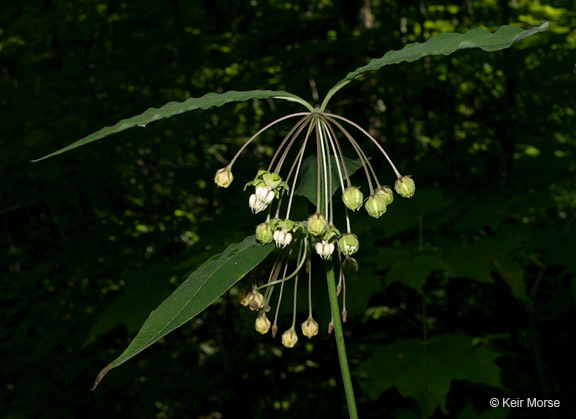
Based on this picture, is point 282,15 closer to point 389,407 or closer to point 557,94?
point 557,94

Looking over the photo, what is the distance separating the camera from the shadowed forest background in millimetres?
3068

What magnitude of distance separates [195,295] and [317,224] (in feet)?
1.09

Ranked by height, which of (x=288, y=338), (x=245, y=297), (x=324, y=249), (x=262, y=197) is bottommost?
(x=288, y=338)

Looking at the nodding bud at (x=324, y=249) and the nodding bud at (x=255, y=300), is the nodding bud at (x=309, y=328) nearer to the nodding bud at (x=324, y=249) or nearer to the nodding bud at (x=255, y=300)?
the nodding bud at (x=255, y=300)

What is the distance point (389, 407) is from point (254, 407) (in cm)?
150

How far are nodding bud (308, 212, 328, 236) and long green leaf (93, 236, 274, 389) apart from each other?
0.12 meters

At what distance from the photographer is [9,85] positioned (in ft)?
13.1

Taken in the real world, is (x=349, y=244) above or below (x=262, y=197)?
below

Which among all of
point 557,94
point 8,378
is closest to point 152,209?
point 8,378

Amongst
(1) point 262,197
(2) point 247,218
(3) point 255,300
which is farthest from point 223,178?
(2) point 247,218

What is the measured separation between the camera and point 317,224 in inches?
44.6

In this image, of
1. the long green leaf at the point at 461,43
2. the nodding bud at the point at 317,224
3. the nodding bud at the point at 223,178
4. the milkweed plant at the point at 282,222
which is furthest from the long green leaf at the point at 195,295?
the long green leaf at the point at 461,43

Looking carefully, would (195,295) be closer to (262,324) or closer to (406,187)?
(262,324)

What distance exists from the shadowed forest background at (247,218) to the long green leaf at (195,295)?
5.31 ft
